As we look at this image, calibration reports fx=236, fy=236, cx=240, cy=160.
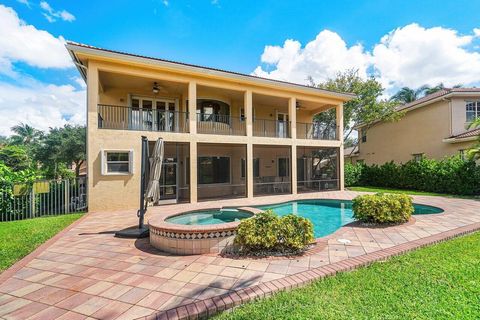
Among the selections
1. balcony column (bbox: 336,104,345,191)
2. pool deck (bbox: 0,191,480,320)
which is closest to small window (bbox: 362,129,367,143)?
balcony column (bbox: 336,104,345,191)

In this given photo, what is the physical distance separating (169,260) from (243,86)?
462 inches

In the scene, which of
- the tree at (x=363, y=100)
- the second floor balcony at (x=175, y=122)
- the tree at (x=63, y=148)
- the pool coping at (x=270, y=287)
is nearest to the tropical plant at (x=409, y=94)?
the tree at (x=363, y=100)

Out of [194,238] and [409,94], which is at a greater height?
[409,94]

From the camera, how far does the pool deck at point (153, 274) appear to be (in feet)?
10.6

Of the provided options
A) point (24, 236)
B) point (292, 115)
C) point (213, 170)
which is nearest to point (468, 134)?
point (292, 115)

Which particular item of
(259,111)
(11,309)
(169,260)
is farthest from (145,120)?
(11,309)

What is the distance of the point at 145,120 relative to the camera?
1410cm

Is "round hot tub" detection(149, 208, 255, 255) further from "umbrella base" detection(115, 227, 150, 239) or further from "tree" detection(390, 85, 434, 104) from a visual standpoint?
"tree" detection(390, 85, 434, 104)

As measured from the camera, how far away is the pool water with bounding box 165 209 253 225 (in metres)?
7.65

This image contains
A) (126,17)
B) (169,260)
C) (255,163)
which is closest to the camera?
(169,260)

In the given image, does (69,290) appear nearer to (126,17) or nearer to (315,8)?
(126,17)

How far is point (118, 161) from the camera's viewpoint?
37.7 feet

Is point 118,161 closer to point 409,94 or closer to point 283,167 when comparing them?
point 283,167

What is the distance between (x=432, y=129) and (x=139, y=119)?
23281 mm
